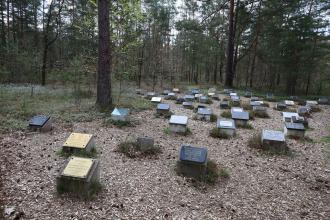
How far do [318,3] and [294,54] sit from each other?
3.94 meters

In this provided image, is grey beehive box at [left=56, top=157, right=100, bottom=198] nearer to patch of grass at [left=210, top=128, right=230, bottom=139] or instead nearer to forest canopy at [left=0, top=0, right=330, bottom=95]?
patch of grass at [left=210, top=128, right=230, bottom=139]

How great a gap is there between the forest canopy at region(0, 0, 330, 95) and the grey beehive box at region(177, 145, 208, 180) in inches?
291

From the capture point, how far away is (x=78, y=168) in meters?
3.60

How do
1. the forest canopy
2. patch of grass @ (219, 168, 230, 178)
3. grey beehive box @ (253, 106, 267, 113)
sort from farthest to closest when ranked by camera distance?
the forest canopy, grey beehive box @ (253, 106, 267, 113), patch of grass @ (219, 168, 230, 178)

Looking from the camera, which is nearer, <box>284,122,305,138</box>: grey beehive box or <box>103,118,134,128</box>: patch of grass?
<box>284,122,305,138</box>: grey beehive box

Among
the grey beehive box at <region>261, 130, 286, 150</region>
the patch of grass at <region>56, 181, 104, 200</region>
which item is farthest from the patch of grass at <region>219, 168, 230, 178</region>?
the patch of grass at <region>56, 181, 104, 200</region>

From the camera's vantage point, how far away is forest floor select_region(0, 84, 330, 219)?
3.35m

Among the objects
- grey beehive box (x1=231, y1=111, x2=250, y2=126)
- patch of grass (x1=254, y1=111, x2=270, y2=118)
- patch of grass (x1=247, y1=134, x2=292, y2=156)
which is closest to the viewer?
patch of grass (x1=247, y1=134, x2=292, y2=156)

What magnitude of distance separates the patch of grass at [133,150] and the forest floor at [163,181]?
0.13 metres

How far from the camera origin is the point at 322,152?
595 centimetres

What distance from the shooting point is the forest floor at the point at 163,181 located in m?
3.35

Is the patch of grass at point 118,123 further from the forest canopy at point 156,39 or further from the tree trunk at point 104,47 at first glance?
the forest canopy at point 156,39

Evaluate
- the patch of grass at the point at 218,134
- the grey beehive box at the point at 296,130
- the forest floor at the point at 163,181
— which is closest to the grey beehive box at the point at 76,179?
the forest floor at the point at 163,181

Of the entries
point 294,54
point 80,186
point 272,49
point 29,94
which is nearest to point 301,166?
point 80,186
